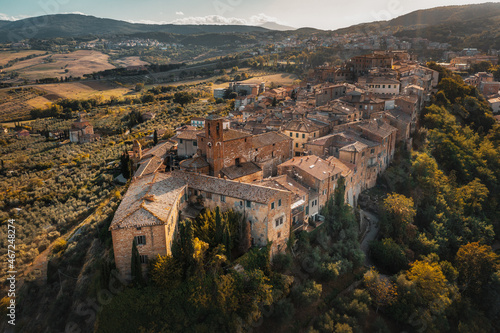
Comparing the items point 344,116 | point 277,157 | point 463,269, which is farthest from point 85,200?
point 463,269

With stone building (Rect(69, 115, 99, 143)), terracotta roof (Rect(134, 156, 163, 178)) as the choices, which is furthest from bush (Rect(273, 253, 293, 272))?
stone building (Rect(69, 115, 99, 143))

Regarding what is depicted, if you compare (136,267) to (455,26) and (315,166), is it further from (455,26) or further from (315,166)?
(455,26)

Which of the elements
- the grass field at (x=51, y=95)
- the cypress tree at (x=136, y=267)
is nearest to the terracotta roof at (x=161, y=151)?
the cypress tree at (x=136, y=267)

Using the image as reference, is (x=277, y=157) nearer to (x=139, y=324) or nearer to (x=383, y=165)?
(x=383, y=165)

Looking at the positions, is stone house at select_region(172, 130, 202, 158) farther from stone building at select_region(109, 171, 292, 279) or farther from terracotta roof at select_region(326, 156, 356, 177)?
terracotta roof at select_region(326, 156, 356, 177)

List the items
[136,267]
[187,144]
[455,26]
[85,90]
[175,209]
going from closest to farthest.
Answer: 1. [136,267]
2. [175,209]
3. [187,144]
4. [85,90]
5. [455,26]

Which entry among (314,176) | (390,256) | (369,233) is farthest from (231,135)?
(390,256)
